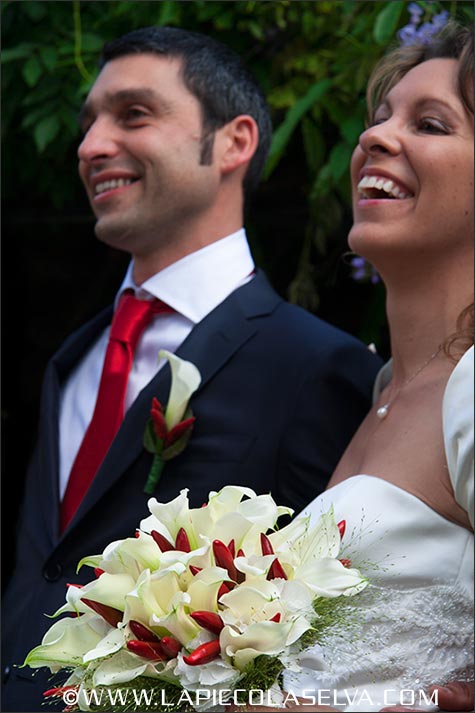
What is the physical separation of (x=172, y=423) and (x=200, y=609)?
3.55 ft

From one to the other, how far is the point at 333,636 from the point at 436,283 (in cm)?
87

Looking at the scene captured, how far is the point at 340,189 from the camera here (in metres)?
3.77

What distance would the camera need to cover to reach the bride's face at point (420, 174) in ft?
7.49

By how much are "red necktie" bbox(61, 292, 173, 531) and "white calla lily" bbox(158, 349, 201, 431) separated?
260mm

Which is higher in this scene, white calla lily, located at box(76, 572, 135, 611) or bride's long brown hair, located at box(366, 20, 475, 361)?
bride's long brown hair, located at box(366, 20, 475, 361)

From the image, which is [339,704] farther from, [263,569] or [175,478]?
[175,478]

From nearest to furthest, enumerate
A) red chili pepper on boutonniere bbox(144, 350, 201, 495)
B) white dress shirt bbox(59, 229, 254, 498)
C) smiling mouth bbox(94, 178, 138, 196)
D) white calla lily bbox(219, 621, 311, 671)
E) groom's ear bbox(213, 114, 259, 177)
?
white calla lily bbox(219, 621, 311, 671) < red chili pepper on boutonniere bbox(144, 350, 201, 495) < white dress shirt bbox(59, 229, 254, 498) < smiling mouth bbox(94, 178, 138, 196) < groom's ear bbox(213, 114, 259, 177)

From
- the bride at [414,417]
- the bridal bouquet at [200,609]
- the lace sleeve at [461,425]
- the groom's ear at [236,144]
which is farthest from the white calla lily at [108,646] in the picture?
the groom's ear at [236,144]

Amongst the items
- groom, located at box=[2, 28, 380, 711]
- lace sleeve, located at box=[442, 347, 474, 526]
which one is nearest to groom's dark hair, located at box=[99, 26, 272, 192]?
groom, located at box=[2, 28, 380, 711]

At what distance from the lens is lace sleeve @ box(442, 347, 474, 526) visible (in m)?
1.71

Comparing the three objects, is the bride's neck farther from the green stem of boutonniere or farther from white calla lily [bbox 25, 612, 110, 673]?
white calla lily [bbox 25, 612, 110, 673]

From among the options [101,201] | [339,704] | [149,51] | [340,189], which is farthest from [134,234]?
[339,704]

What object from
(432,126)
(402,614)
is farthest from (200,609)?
(432,126)

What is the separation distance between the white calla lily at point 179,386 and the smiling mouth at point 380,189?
2.10 ft
